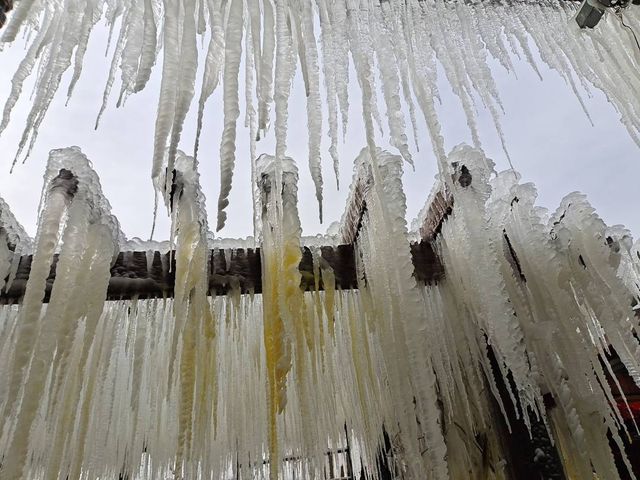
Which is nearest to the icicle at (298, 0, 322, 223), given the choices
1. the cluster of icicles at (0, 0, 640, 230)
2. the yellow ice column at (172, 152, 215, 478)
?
the cluster of icicles at (0, 0, 640, 230)

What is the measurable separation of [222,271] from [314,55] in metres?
1.52

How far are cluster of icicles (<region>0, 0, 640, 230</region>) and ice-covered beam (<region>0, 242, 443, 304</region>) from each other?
1.14 meters

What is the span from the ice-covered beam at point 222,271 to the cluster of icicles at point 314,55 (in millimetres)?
1140

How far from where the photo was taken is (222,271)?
9.45 ft

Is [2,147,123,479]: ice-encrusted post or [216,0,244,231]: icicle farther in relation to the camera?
[2,147,123,479]: ice-encrusted post

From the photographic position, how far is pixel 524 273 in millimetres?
2859

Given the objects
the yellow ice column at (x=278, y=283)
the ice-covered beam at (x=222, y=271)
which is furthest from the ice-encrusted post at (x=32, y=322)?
the yellow ice column at (x=278, y=283)

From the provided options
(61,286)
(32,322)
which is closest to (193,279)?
(61,286)

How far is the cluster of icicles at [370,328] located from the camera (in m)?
2.16

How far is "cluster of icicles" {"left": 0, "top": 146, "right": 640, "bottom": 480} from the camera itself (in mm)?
2158

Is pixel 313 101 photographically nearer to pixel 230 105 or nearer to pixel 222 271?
pixel 230 105

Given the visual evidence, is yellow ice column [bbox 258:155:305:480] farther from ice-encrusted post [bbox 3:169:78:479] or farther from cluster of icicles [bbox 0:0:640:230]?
ice-encrusted post [bbox 3:169:78:479]

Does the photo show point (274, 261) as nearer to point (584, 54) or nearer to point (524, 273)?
point (524, 273)

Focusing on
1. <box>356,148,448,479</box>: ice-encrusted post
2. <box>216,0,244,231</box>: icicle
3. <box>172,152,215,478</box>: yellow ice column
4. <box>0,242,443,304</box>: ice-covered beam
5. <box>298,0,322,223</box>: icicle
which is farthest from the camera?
<box>0,242,443,304</box>: ice-covered beam
